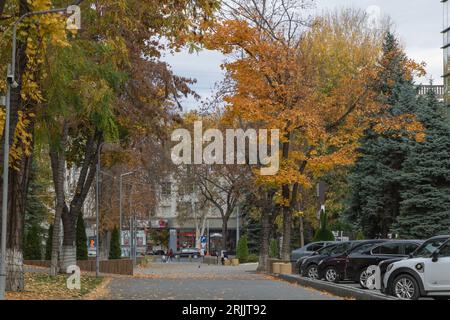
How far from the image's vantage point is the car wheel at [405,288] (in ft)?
64.5

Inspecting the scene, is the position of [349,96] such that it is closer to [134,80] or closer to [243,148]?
[243,148]

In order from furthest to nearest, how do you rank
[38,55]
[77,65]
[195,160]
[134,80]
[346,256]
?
[195,160], [134,80], [346,256], [77,65], [38,55]

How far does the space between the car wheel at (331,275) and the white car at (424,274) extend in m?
10.00

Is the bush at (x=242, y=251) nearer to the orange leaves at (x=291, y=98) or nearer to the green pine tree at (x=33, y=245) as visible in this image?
the green pine tree at (x=33, y=245)

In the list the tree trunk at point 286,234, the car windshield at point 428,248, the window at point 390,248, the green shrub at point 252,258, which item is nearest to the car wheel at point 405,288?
the car windshield at point 428,248

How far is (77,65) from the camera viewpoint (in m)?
22.4

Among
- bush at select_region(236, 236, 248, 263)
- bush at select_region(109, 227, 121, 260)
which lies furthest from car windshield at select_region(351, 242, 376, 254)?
bush at select_region(236, 236, 248, 263)

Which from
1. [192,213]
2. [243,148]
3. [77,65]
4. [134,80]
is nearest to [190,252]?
[192,213]

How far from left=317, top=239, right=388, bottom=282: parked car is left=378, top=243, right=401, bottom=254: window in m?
0.80

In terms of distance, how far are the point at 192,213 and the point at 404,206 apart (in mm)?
55532

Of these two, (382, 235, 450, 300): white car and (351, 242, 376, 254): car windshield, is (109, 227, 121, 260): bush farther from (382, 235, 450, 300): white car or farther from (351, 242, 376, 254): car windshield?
(382, 235, 450, 300): white car

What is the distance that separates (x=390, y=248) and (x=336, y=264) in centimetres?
318

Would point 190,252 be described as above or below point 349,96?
below

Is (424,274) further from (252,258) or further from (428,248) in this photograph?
(252,258)
